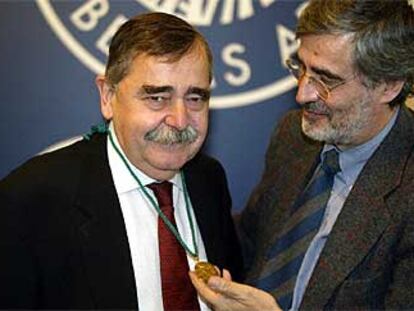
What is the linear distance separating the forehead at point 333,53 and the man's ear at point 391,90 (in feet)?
0.35

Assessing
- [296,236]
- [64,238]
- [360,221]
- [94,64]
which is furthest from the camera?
[94,64]

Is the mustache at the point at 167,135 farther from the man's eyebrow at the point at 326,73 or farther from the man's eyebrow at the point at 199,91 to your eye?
the man's eyebrow at the point at 326,73

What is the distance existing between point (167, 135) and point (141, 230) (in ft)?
0.72

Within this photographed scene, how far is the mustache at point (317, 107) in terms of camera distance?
5.30 feet

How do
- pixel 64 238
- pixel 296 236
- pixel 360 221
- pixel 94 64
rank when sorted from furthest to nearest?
1. pixel 94 64
2. pixel 296 236
3. pixel 360 221
4. pixel 64 238

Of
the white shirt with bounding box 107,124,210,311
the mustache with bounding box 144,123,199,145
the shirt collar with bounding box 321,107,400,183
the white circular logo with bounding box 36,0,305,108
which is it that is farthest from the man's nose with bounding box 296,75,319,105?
the white circular logo with bounding box 36,0,305,108

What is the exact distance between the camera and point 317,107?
162 centimetres

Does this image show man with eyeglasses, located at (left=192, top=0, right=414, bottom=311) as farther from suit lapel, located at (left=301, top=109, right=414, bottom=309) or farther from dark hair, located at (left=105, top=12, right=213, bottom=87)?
dark hair, located at (left=105, top=12, right=213, bottom=87)

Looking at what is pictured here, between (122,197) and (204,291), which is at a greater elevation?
(122,197)

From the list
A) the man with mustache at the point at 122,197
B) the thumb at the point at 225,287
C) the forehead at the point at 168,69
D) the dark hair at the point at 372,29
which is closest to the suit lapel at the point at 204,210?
the man with mustache at the point at 122,197

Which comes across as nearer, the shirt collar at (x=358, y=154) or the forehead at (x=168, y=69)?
the forehead at (x=168, y=69)

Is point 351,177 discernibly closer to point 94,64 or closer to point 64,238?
point 64,238

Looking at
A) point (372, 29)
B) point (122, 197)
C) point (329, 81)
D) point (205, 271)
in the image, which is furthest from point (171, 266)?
point (372, 29)

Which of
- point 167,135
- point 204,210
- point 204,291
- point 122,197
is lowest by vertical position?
point 204,291
